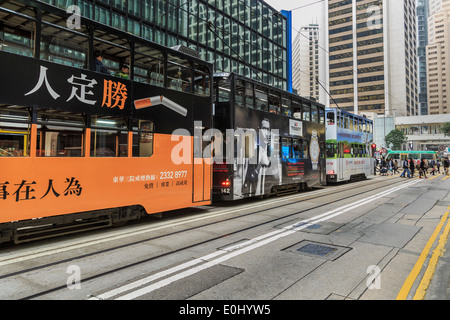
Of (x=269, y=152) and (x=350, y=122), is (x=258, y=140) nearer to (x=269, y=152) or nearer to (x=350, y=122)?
(x=269, y=152)

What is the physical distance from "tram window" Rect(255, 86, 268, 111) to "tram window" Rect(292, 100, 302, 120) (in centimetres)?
236

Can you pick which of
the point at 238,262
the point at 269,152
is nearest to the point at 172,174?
the point at 238,262

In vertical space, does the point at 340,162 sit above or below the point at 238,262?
above

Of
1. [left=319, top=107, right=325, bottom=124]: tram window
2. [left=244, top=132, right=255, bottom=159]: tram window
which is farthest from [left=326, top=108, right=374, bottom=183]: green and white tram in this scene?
[left=244, top=132, right=255, bottom=159]: tram window

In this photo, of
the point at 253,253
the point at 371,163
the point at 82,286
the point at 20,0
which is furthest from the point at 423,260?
the point at 371,163

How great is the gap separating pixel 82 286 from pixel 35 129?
309 cm

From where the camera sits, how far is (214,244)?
19.0 feet

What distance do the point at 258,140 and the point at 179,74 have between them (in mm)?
4258

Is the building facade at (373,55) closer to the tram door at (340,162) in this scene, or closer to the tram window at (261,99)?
the tram door at (340,162)

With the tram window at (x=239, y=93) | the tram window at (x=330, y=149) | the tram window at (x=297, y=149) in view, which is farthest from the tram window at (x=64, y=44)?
the tram window at (x=330, y=149)

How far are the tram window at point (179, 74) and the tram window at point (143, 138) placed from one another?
1393 mm

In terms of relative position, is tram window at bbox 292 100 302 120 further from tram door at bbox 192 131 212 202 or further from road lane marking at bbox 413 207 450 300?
road lane marking at bbox 413 207 450 300

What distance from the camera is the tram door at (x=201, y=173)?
28.3 feet

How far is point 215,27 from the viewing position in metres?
21.2
